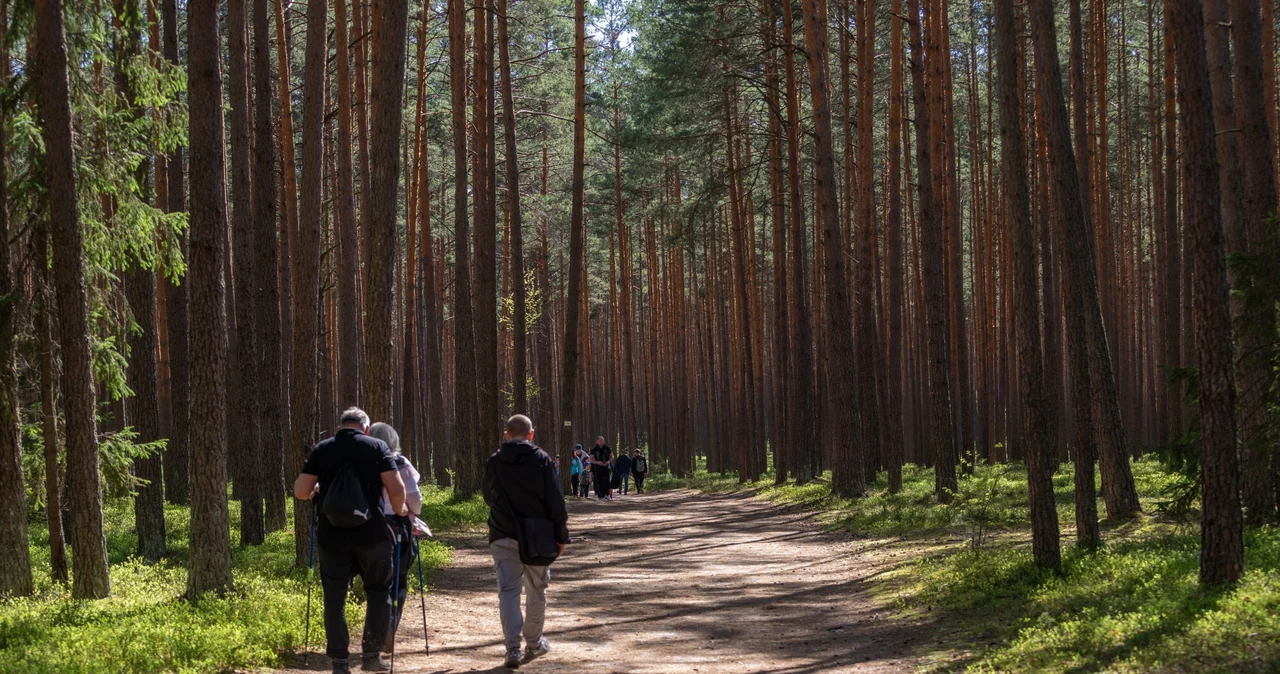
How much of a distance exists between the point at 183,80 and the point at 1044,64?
385 inches

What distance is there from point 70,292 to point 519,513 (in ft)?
17.8

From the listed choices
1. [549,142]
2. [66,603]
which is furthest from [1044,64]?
[549,142]

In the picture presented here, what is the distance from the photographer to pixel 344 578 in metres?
7.13

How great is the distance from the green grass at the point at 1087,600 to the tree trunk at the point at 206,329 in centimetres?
633

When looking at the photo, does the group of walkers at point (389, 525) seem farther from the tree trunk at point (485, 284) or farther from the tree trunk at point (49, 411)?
the tree trunk at point (485, 284)

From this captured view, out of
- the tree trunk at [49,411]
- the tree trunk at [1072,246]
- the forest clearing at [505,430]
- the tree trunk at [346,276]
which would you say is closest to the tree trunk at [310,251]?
the forest clearing at [505,430]

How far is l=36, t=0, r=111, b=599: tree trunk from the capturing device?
1019cm

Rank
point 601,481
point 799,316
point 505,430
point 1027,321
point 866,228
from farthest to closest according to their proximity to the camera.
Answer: point 601,481, point 799,316, point 866,228, point 505,430, point 1027,321

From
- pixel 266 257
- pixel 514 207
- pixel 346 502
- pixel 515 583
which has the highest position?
pixel 514 207

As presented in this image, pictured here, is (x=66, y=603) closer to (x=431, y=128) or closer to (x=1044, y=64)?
(x=1044, y=64)

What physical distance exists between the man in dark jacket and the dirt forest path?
1.33 feet

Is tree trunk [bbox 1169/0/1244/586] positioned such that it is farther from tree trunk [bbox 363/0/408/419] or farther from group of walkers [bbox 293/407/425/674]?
tree trunk [bbox 363/0/408/419]

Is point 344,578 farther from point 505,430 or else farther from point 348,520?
point 505,430

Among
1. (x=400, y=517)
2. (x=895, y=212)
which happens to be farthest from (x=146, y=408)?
(x=895, y=212)
